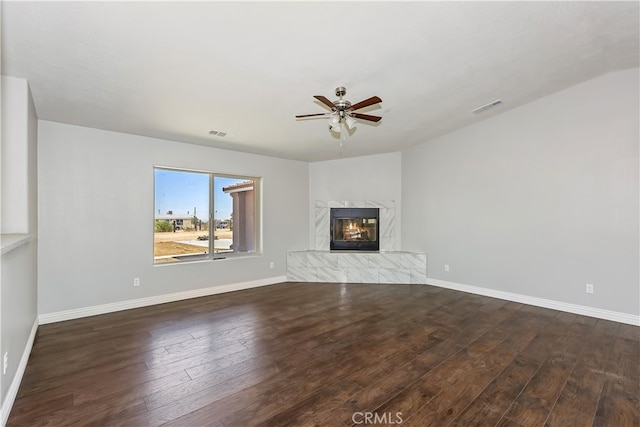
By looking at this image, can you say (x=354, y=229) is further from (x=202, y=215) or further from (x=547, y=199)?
(x=547, y=199)

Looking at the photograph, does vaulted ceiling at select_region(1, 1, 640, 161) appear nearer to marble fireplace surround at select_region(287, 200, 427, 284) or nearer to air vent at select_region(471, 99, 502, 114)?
air vent at select_region(471, 99, 502, 114)

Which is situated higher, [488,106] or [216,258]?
[488,106]

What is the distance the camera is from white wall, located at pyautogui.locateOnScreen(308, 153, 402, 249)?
20.4 feet

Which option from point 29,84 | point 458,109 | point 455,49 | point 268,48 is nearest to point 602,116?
point 458,109

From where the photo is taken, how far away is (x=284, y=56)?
2545 mm

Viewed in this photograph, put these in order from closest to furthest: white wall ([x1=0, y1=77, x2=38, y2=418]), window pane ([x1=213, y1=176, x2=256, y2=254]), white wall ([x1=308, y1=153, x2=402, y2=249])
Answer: white wall ([x1=0, y1=77, x2=38, y2=418]) < window pane ([x1=213, y1=176, x2=256, y2=254]) < white wall ([x1=308, y1=153, x2=402, y2=249])

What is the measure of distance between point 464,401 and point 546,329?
2.11 metres

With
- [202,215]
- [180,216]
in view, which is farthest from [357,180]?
[180,216]

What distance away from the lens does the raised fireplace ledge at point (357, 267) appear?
574cm

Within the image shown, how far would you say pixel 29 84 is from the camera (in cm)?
271

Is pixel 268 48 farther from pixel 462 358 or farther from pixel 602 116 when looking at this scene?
pixel 602 116

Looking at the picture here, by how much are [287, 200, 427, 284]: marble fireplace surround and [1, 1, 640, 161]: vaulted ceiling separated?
252cm

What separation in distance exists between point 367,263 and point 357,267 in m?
0.22

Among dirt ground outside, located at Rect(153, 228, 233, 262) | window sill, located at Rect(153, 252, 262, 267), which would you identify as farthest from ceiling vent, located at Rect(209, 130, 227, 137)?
window sill, located at Rect(153, 252, 262, 267)
